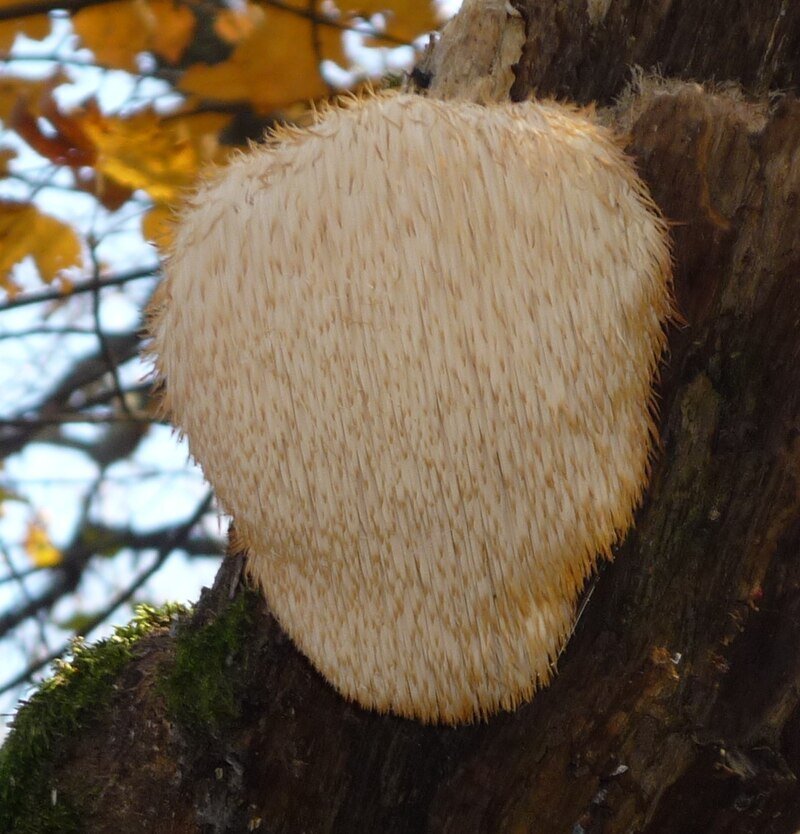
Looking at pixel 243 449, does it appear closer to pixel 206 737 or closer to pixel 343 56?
pixel 206 737

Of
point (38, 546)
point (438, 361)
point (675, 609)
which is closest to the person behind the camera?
point (438, 361)

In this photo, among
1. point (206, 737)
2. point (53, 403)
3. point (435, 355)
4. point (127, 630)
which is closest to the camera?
point (435, 355)

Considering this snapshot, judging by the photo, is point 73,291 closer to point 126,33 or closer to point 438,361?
point 126,33

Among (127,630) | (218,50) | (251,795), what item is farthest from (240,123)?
(251,795)

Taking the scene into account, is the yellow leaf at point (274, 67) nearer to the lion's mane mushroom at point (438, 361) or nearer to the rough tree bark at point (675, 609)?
the rough tree bark at point (675, 609)

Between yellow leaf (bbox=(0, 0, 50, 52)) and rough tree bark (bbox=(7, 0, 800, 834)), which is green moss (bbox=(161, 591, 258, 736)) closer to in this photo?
rough tree bark (bbox=(7, 0, 800, 834))

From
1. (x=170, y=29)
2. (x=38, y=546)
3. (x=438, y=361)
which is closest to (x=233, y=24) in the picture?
(x=170, y=29)

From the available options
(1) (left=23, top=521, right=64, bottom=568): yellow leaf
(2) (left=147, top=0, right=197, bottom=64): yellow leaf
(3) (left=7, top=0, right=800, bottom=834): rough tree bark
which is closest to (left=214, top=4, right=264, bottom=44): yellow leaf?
(2) (left=147, top=0, right=197, bottom=64): yellow leaf
